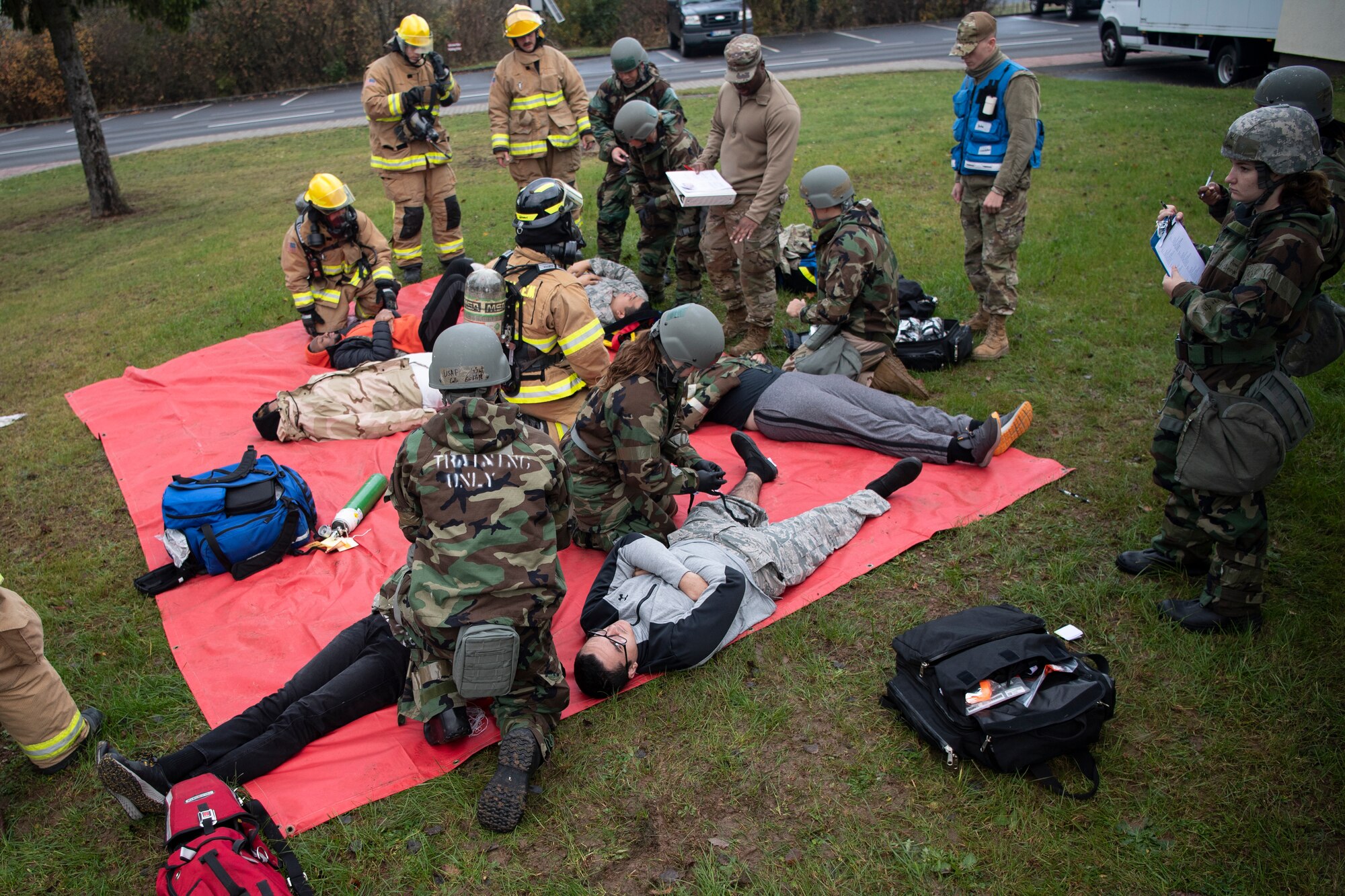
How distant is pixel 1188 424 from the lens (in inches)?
163

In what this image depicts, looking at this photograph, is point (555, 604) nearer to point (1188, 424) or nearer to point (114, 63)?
point (1188, 424)

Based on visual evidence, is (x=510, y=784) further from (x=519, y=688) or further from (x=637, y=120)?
(x=637, y=120)

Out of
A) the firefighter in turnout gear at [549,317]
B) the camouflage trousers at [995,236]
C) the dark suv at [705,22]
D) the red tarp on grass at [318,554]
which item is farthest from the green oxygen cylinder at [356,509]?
the dark suv at [705,22]

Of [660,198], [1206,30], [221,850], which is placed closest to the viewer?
[221,850]

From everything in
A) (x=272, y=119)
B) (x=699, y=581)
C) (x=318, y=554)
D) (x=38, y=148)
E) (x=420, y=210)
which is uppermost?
(x=272, y=119)

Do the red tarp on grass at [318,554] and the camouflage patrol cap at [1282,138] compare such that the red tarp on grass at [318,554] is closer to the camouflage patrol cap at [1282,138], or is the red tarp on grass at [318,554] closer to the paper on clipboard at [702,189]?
the paper on clipboard at [702,189]

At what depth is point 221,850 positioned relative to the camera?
3.12 metres

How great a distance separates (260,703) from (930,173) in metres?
10.9

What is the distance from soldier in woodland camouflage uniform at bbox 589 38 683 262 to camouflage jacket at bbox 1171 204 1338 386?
5.40 metres

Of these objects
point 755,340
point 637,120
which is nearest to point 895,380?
point 755,340

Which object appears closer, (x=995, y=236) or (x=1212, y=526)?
(x=1212, y=526)

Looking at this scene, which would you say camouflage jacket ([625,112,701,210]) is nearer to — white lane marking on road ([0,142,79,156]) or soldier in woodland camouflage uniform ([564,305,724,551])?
soldier in woodland camouflage uniform ([564,305,724,551])

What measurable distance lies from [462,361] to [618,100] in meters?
5.63

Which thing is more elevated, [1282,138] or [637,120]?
[637,120]
